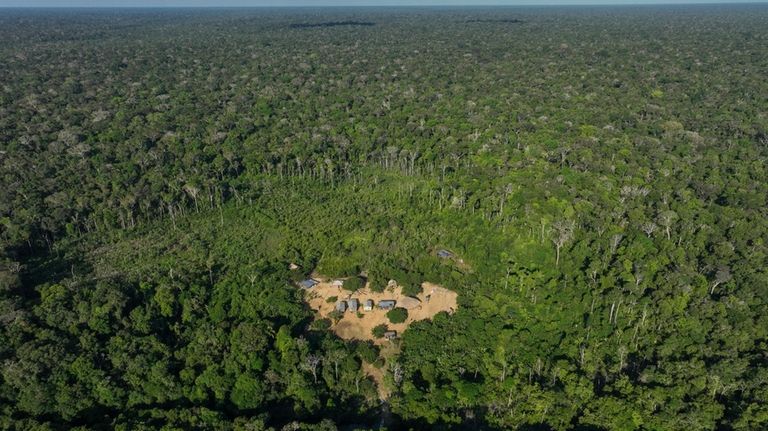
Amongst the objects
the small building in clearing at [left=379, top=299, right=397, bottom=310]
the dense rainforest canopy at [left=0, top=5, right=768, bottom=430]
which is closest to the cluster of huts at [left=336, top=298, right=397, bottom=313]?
the small building in clearing at [left=379, top=299, right=397, bottom=310]

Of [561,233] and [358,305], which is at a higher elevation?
[561,233]

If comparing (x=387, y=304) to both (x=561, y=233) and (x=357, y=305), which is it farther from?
(x=561, y=233)

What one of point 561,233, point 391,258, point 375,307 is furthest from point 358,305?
point 561,233

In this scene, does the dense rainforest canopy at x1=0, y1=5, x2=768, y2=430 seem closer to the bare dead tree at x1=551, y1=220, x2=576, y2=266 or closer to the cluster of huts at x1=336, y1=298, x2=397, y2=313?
the bare dead tree at x1=551, y1=220, x2=576, y2=266

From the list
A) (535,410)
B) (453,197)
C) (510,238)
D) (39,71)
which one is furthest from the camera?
(39,71)

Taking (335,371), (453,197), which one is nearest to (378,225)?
(453,197)

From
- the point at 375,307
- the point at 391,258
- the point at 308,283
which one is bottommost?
the point at 375,307

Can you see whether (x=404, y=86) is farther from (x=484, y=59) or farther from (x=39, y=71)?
(x=39, y=71)
